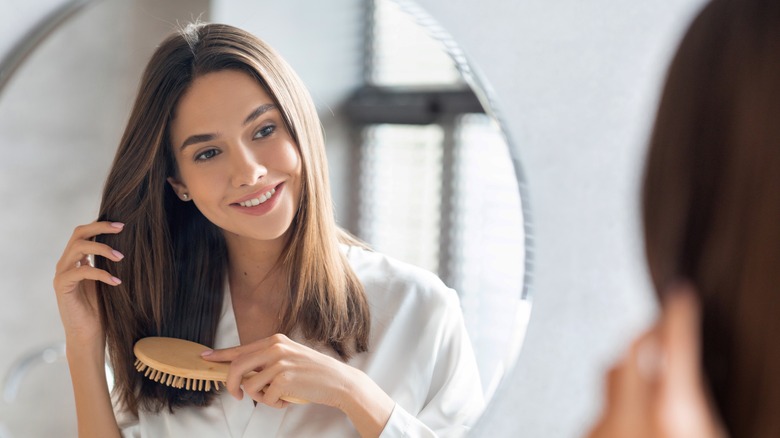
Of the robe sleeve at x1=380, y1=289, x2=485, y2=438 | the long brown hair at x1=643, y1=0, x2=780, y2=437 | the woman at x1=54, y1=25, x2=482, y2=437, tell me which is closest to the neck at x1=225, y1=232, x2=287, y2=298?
the woman at x1=54, y1=25, x2=482, y2=437

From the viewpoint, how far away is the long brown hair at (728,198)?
260 millimetres

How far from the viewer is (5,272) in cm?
49

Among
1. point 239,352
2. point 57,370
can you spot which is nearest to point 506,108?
point 239,352

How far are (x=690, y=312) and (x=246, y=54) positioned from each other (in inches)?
11.8

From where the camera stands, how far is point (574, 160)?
0.55 metres

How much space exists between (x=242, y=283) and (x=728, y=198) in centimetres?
29

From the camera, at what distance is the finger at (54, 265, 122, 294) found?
0.47 m

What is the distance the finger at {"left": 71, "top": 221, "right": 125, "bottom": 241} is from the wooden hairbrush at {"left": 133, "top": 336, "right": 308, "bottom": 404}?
0.23ft

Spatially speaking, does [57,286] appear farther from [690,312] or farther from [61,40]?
[690,312]

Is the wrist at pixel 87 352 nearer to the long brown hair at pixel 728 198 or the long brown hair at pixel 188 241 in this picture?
the long brown hair at pixel 188 241

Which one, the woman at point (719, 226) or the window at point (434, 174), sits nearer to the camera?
the woman at point (719, 226)

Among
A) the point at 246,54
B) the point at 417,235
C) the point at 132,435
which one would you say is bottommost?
the point at 132,435

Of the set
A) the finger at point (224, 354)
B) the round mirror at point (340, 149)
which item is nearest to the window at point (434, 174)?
the round mirror at point (340, 149)

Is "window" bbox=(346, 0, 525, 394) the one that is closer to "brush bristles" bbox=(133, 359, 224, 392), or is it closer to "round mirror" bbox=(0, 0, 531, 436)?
"round mirror" bbox=(0, 0, 531, 436)
